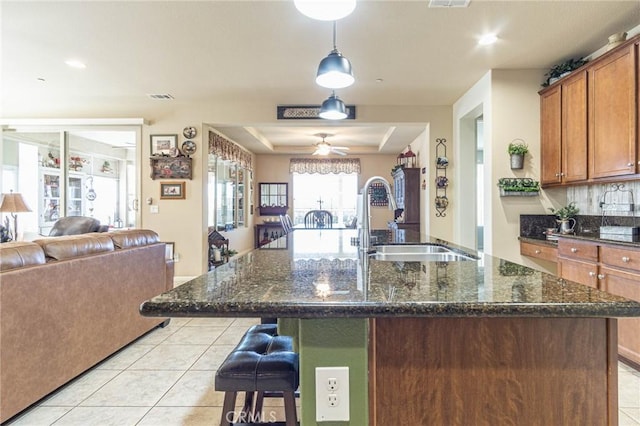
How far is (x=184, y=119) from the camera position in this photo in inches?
199

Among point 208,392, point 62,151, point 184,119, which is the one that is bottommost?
point 208,392

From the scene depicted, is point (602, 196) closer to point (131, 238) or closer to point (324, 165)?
point (131, 238)

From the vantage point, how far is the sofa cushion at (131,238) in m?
2.71

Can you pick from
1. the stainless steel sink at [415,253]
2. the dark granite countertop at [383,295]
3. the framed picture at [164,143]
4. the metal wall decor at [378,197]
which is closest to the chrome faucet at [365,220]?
the stainless steel sink at [415,253]

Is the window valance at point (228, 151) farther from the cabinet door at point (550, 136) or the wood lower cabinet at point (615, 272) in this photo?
the wood lower cabinet at point (615, 272)

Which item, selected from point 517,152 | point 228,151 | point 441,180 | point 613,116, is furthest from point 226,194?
point 613,116

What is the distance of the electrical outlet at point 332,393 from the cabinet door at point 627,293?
245 centimetres

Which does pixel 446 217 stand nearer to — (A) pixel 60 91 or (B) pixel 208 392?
(B) pixel 208 392

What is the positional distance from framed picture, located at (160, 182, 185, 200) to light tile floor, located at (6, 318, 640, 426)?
8.27 ft

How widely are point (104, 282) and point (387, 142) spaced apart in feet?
18.7

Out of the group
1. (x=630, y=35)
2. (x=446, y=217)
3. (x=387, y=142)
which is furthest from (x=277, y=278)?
(x=387, y=142)

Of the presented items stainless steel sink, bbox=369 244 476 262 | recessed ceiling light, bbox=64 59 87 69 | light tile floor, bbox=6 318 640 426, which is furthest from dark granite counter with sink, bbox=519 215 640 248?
recessed ceiling light, bbox=64 59 87 69

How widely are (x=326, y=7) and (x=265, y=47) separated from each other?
1874 millimetres

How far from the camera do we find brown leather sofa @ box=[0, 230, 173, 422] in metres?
1.79
